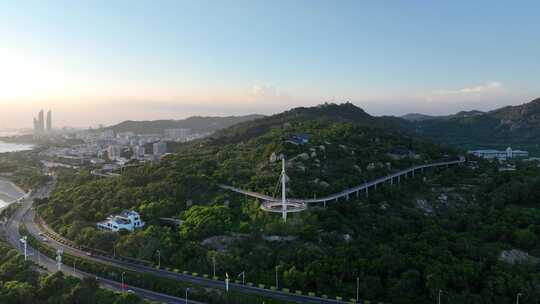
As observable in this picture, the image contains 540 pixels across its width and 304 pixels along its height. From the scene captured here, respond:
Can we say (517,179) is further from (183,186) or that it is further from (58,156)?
(58,156)

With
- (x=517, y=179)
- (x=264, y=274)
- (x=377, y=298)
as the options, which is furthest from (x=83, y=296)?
(x=517, y=179)

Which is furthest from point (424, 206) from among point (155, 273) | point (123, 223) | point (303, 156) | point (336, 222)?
point (123, 223)

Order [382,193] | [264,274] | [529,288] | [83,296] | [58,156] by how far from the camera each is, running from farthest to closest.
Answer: [58,156] → [382,193] → [264,274] → [529,288] → [83,296]

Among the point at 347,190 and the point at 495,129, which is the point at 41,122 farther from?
the point at 347,190

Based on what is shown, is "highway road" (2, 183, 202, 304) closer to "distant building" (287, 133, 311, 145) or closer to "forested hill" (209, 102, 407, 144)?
"distant building" (287, 133, 311, 145)

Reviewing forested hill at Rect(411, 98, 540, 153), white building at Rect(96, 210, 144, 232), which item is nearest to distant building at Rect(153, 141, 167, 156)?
white building at Rect(96, 210, 144, 232)

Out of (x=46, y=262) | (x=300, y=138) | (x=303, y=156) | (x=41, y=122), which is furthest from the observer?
(x=41, y=122)

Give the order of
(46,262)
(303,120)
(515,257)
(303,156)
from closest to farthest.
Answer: (515,257) < (46,262) < (303,156) < (303,120)

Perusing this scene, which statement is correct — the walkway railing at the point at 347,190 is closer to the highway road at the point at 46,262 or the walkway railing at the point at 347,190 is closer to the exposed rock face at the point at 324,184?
the exposed rock face at the point at 324,184
